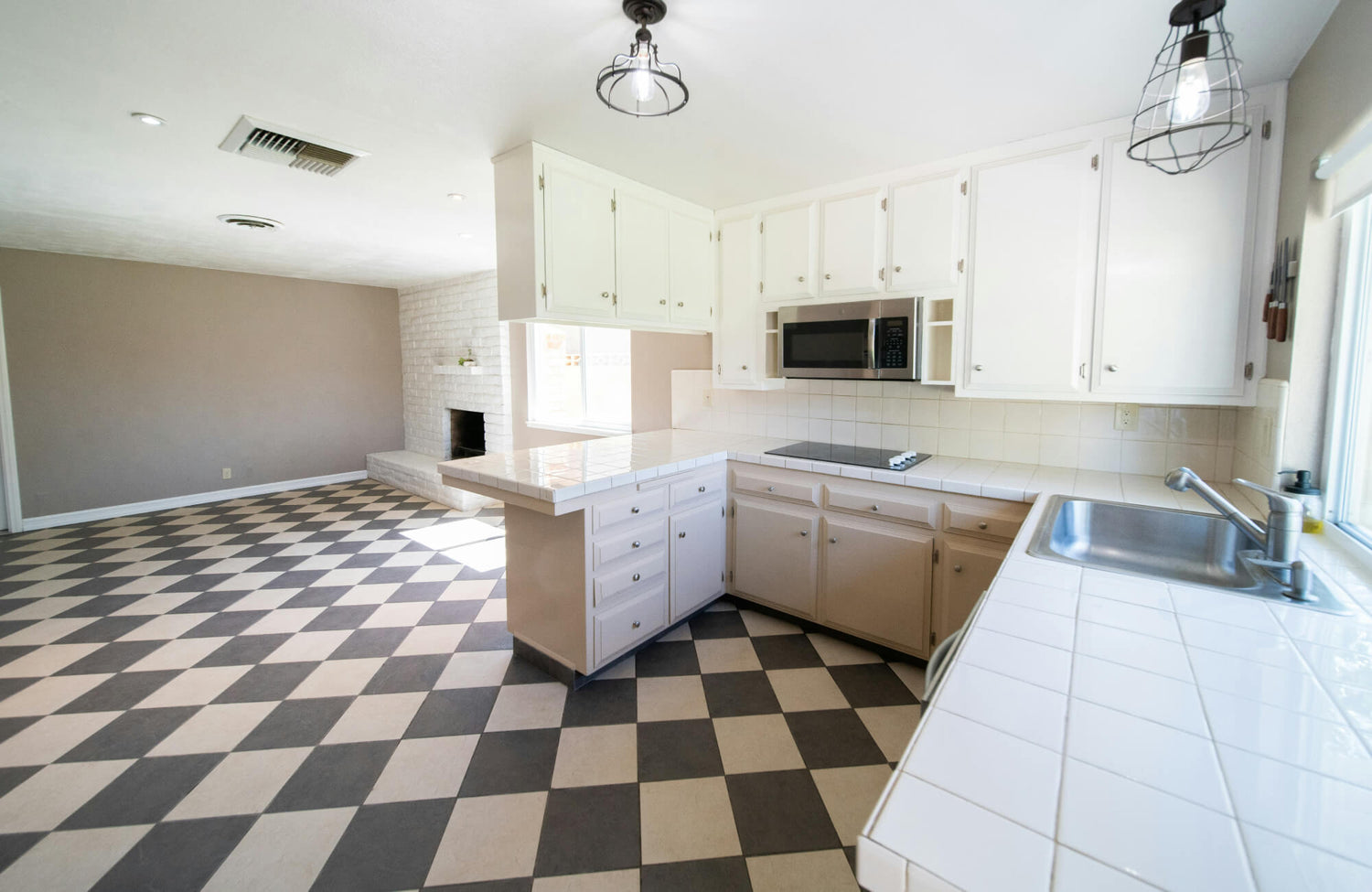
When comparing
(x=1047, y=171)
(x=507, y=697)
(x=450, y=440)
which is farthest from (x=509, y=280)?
(x=450, y=440)

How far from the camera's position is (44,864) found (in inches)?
58.6

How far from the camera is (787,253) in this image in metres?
2.91

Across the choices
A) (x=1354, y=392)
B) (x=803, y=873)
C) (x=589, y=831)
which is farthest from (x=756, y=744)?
(x=1354, y=392)

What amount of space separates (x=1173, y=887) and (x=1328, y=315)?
1833mm

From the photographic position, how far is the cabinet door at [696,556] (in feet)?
8.63

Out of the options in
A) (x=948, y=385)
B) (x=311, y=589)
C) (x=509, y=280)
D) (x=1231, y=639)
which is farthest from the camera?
(x=311, y=589)

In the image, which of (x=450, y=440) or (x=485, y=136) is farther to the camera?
(x=450, y=440)

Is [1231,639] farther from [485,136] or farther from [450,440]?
[450,440]

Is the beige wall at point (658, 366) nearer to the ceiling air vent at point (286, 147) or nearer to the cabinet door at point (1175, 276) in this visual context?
the ceiling air vent at point (286, 147)

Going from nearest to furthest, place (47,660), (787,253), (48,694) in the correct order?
(48,694), (47,660), (787,253)

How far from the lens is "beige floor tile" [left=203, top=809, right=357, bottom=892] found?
1442 mm

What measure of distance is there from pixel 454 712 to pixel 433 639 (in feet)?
2.18

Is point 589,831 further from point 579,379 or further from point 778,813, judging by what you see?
point 579,379

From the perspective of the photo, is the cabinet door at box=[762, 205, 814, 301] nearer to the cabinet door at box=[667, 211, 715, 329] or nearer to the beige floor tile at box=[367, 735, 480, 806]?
the cabinet door at box=[667, 211, 715, 329]
